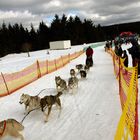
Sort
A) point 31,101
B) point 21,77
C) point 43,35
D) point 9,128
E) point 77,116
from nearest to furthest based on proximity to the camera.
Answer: point 9,128
point 77,116
point 31,101
point 21,77
point 43,35

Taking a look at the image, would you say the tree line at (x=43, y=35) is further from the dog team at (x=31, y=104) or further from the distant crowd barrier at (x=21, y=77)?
the dog team at (x=31, y=104)

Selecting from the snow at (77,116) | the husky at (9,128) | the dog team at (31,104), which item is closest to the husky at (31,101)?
the dog team at (31,104)

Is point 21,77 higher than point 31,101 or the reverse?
the reverse

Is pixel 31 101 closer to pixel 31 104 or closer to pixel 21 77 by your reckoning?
pixel 31 104

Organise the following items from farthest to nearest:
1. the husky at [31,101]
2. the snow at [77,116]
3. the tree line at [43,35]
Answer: the tree line at [43,35], the husky at [31,101], the snow at [77,116]

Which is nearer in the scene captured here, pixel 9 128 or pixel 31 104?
pixel 9 128

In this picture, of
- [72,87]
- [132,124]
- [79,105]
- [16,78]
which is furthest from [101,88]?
[132,124]

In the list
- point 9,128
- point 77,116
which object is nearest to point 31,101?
point 77,116

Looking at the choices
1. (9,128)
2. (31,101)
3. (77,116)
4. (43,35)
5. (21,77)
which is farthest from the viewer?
(43,35)

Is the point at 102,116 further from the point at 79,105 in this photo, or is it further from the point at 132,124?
the point at 132,124

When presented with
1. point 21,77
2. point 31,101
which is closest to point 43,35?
point 21,77

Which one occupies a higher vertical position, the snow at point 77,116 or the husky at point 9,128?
the husky at point 9,128

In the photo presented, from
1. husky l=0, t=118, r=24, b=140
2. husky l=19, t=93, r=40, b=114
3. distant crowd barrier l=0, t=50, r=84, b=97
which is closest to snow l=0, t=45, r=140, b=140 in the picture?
husky l=19, t=93, r=40, b=114

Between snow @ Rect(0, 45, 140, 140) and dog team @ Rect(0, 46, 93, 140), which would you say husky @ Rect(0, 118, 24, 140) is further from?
snow @ Rect(0, 45, 140, 140)
